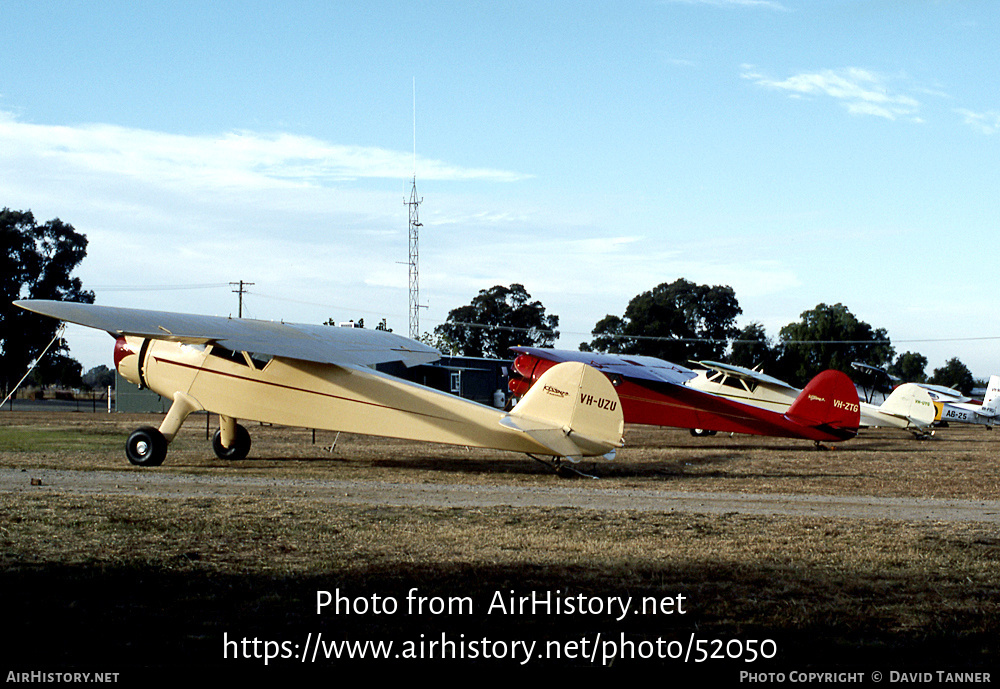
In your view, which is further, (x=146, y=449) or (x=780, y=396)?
(x=780, y=396)

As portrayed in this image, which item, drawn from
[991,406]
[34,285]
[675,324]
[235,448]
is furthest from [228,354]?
[675,324]

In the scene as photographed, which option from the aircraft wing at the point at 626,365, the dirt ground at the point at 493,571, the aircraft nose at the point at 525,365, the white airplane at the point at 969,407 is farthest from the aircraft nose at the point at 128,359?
the white airplane at the point at 969,407

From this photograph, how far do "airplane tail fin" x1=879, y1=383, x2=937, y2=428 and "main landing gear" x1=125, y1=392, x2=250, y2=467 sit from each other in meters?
21.8

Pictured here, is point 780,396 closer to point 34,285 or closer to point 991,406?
point 991,406

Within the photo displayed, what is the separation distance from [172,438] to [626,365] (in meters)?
13.4

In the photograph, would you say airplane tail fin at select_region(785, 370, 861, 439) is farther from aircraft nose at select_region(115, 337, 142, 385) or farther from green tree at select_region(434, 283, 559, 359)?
green tree at select_region(434, 283, 559, 359)

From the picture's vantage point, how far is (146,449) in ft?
49.0

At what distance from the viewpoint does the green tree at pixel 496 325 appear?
291 feet

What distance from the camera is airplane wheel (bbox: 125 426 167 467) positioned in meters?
14.9

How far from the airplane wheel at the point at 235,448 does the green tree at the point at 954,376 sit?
9015 cm

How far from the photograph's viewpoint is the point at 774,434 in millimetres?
21750

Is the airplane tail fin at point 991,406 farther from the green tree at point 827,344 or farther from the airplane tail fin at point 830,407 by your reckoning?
the green tree at point 827,344

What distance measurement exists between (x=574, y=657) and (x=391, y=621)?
1.20 meters

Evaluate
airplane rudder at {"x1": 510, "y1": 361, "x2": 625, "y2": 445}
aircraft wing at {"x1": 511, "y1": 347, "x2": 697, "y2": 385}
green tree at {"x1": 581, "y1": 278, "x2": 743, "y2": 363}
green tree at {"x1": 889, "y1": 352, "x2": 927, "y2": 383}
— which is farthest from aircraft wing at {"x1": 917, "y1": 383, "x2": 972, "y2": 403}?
green tree at {"x1": 889, "y1": 352, "x2": 927, "y2": 383}
